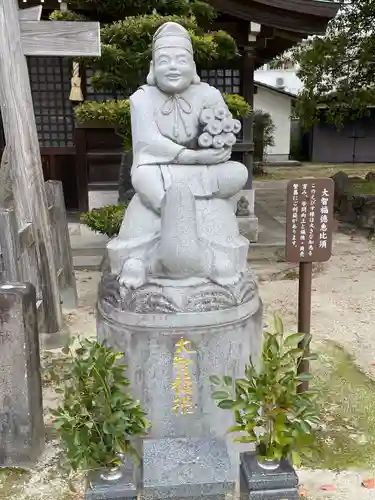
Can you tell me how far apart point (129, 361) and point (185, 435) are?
2.00ft

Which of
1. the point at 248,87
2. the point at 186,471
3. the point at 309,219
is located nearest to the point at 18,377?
the point at 186,471

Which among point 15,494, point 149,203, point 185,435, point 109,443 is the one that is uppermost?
point 149,203

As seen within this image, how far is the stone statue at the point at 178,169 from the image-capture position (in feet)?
10.9

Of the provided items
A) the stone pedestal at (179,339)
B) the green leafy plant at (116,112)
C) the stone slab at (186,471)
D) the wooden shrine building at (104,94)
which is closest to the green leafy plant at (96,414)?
the stone slab at (186,471)

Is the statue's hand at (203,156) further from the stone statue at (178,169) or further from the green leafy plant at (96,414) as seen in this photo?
the green leafy plant at (96,414)

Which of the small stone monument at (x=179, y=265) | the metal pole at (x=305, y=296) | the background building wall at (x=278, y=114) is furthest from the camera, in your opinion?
the background building wall at (x=278, y=114)

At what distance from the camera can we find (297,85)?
29047mm

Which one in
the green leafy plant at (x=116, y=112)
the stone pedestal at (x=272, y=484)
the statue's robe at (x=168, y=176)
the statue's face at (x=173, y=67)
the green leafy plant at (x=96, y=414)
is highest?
the statue's face at (x=173, y=67)

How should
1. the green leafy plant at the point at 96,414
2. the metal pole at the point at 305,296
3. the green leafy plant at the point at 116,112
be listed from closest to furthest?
the green leafy plant at the point at 96,414 < the metal pole at the point at 305,296 < the green leafy plant at the point at 116,112

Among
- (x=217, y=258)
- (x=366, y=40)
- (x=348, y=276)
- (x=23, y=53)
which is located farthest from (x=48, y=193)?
(x=366, y=40)

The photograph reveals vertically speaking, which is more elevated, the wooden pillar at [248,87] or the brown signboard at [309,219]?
the wooden pillar at [248,87]

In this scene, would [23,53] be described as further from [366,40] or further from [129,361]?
[366,40]

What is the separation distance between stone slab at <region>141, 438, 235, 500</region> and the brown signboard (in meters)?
1.59

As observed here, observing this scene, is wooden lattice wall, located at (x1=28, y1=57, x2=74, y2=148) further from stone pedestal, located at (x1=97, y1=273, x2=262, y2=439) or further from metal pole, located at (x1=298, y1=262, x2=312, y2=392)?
stone pedestal, located at (x1=97, y1=273, x2=262, y2=439)
